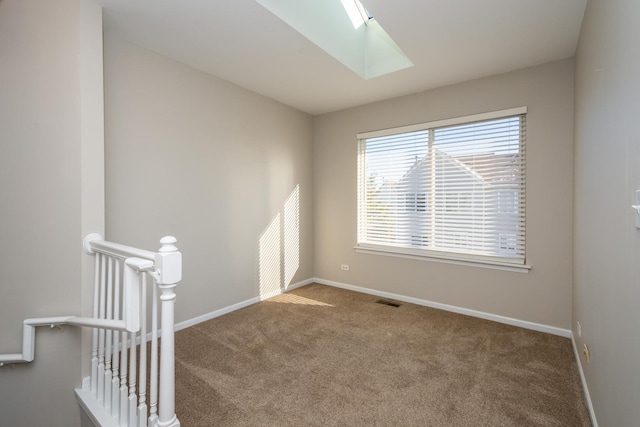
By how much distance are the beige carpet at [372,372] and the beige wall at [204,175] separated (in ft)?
2.04

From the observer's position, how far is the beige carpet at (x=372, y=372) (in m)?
1.81

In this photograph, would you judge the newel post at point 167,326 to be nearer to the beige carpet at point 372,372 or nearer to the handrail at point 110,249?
the handrail at point 110,249

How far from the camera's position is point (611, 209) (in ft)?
4.83

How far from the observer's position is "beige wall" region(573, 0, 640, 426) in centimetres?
115

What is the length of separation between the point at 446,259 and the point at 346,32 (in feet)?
8.62

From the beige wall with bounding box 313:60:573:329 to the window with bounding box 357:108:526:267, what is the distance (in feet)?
0.36

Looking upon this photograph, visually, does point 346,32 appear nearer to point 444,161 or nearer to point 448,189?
point 444,161

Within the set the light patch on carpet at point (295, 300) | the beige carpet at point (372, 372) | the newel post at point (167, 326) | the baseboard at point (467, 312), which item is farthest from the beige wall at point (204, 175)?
the newel post at point (167, 326)

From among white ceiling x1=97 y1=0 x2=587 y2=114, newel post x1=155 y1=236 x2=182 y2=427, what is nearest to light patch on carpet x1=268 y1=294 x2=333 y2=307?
newel post x1=155 y1=236 x2=182 y2=427

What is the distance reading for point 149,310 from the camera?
279cm

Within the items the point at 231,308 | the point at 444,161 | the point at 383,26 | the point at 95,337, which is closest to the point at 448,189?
the point at 444,161

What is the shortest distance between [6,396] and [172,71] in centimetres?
277

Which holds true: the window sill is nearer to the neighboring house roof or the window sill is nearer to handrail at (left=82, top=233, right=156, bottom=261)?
the neighboring house roof

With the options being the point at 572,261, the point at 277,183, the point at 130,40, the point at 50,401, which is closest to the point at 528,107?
the point at 572,261
